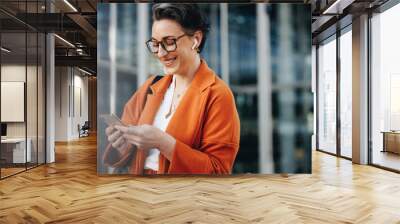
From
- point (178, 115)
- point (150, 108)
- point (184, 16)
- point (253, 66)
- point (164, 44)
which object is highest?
point (184, 16)

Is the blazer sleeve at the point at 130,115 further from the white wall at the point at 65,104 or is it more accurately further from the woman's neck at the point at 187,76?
the white wall at the point at 65,104

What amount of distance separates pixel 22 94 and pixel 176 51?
3.15 metres

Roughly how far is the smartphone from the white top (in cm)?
65

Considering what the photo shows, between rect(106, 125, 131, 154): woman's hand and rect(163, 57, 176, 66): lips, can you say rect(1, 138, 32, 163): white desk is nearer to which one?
rect(106, 125, 131, 154): woman's hand

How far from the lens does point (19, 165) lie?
7195 mm

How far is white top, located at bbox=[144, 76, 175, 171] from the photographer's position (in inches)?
241

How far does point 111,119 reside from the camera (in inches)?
248

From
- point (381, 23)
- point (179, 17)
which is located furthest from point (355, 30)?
point (179, 17)

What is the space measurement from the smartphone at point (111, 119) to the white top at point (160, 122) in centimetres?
65

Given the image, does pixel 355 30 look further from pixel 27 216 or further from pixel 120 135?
pixel 27 216

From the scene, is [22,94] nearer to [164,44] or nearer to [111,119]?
[111,119]

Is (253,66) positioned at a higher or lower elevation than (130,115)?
higher

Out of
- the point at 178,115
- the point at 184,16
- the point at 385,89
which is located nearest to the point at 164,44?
the point at 184,16

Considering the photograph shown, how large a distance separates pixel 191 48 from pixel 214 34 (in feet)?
1.52
